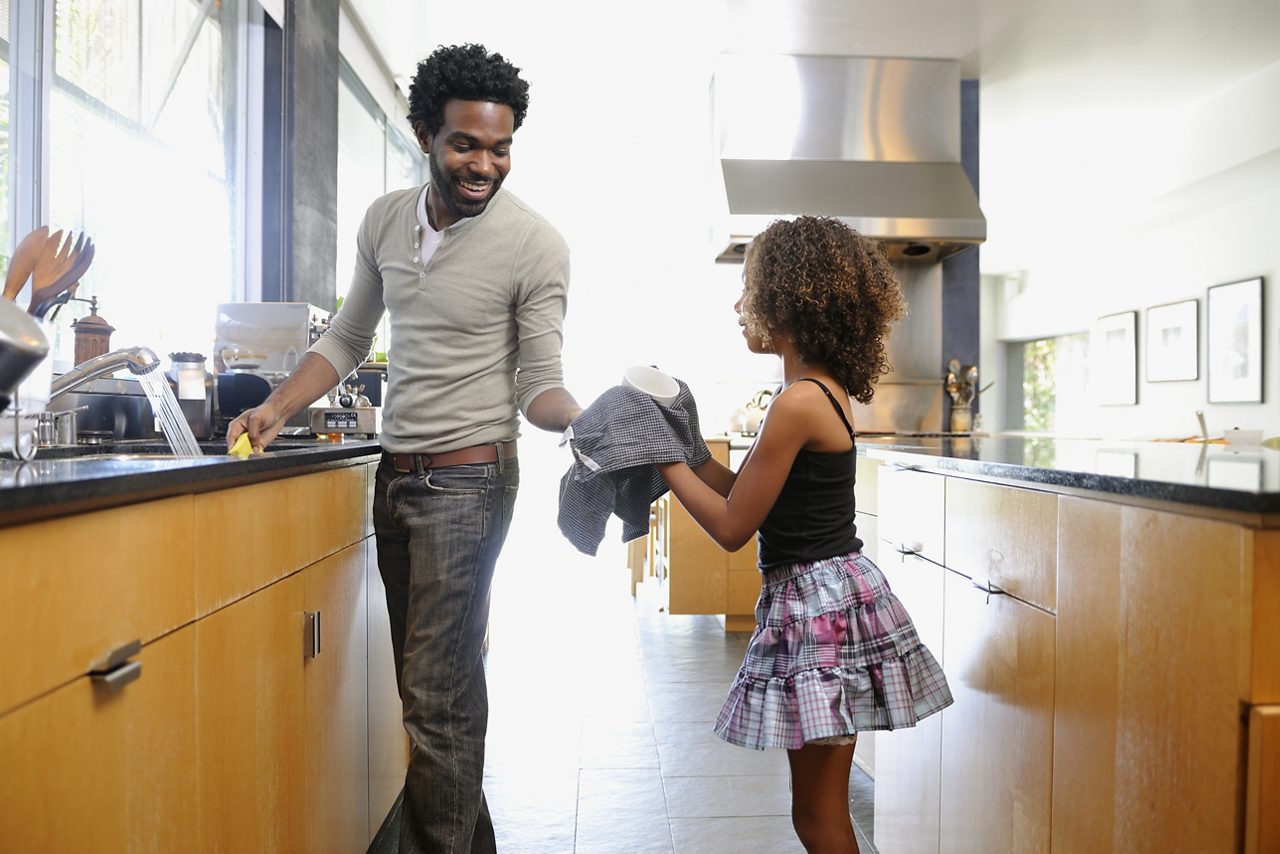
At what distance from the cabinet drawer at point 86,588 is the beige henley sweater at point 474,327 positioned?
0.54 metres

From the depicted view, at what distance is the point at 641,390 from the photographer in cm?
151

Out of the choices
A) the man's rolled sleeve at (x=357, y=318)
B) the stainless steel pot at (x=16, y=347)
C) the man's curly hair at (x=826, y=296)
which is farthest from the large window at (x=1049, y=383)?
the stainless steel pot at (x=16, y=347)

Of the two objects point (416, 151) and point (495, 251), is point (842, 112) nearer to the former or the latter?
point (416, 151)

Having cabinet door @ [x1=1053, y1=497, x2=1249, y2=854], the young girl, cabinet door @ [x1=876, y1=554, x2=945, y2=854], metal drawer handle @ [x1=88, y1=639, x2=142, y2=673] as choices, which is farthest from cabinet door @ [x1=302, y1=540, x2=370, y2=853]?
cabinet door @ [x1=1053, y1=497, x2=1249, y2=854]

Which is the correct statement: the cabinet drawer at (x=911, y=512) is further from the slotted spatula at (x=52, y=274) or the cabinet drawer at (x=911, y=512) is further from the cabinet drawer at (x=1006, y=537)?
the slotted spatula at (x=52, y=274)

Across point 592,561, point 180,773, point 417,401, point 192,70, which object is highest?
point 192,70

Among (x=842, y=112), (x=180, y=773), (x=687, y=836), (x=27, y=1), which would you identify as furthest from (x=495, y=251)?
(x=842, y=112)

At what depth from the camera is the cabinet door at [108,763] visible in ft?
2.89

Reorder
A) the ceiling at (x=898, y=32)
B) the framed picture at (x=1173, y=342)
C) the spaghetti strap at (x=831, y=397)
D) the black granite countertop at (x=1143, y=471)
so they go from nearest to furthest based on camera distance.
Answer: the black granite countertop at (x=1143, y=471) < the spaghetti strap at (x=831, y=397) < the ceiling at (x=898, y=32) < the framed picture at (x=1173, y=342)

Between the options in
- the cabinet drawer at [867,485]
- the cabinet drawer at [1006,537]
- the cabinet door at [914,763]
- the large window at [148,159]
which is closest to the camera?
the cabinet drawer at [1006,537]

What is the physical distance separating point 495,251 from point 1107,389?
26.5 feet

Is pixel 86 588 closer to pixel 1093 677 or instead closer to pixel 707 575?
pixel 1093 677

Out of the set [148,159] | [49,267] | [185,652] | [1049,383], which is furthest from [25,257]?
[1049,383]

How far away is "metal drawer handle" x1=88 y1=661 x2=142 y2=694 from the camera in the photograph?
3.30ft
